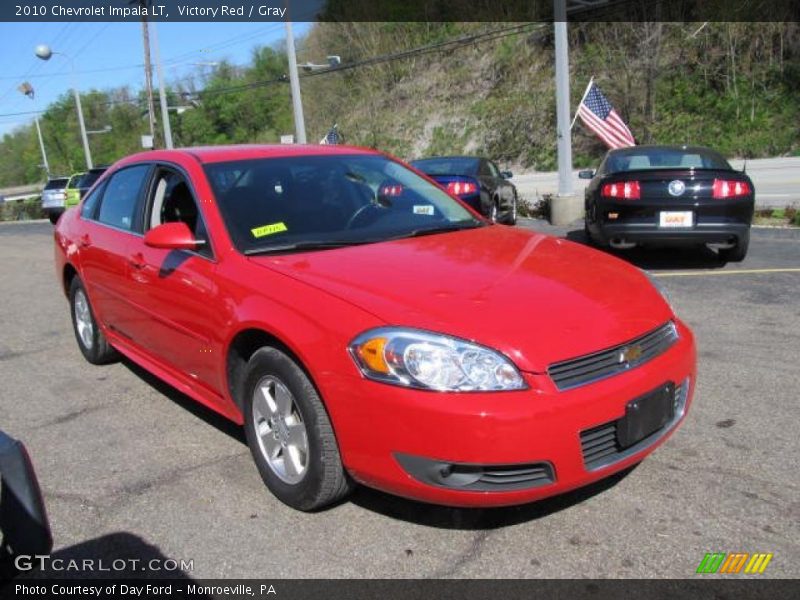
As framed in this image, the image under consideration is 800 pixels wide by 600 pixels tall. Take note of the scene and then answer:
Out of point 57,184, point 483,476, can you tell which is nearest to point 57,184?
point 57,184

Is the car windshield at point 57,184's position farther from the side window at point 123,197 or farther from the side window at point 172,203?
the side window at point 172,203

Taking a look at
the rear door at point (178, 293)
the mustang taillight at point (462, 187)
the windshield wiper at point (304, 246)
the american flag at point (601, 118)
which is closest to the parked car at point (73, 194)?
the mustang taillight at point (462, 187)

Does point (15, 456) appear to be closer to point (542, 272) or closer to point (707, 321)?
point (542, 272)

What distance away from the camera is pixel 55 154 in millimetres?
95750

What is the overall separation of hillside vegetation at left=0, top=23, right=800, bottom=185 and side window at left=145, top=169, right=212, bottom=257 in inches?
1018

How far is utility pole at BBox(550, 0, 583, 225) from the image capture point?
12.8m

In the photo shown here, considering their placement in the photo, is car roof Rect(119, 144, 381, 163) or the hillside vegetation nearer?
car roof Rect(119, 144, 381, 163)

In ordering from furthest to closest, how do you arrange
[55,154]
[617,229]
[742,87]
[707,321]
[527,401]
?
[55,154] → [742,87] → [617,229] → [707,321] → [527,401]

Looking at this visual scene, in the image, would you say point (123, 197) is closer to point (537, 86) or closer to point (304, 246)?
point (304, 246)

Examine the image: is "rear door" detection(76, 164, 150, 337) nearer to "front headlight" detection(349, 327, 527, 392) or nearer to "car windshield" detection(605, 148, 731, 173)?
"front headlight" detection(349, 327, 527, 392)

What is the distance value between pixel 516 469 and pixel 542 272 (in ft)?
3.19

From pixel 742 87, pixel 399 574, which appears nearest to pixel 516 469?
pixel 399 574

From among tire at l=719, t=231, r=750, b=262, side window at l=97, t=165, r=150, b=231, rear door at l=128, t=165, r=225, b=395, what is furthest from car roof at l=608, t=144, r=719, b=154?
rear door at l=128, t=165, r=225, b=395

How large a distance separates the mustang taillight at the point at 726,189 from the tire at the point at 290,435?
6.13m
